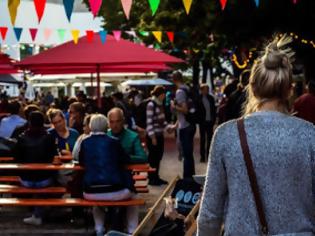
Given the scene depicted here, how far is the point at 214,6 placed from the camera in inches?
830

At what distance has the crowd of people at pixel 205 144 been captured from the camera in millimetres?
3457

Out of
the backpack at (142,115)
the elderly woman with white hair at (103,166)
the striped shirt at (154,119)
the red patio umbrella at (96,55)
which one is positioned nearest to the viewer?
the elderly woman with white hair at (103,166)

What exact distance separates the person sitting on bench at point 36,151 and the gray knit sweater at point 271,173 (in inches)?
242

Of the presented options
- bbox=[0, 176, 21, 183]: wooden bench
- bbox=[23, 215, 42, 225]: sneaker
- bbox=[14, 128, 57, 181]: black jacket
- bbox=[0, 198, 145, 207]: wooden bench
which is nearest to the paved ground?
bbox=[23, 215, 42, 225]: sneaker

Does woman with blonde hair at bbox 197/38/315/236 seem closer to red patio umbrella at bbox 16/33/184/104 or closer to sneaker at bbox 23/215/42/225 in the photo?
sneaker at bbox 23/215/42/225

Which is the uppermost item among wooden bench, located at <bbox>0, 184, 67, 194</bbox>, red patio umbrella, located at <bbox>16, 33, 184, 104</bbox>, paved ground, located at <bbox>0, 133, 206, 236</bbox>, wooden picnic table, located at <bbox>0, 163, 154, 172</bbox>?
red patio umbrella, located at <bbox>16, 33, 184, 104</bbox>

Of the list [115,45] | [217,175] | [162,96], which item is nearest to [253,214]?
[217,175]

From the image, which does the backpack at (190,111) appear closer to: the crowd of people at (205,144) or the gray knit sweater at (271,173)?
the crowd of people at (205,144)

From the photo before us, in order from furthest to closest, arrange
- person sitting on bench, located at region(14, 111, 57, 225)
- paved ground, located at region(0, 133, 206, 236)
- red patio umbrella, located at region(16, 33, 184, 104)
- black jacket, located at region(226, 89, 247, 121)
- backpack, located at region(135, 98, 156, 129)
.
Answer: red patio umbrella, located at region(16, 33, 184, 104) < backpack, located at region(135, 98, 156, 129) < black jacket, located at region(226, 89, 247, 121) < person sitting on bench, located at region(14, 111, 57, 225) < paved ground, located at region(0, 133, 206, 236)

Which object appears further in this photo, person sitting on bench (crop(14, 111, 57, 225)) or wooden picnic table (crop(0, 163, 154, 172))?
person sitting on bench (crop(14, 111, 57, 225))

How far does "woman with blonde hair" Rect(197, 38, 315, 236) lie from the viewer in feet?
11.3

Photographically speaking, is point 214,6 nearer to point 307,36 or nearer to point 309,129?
point 307,36

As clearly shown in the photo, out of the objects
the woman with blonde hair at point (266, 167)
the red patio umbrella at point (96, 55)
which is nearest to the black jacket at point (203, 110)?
the red patio umbrella at point (96, 55)

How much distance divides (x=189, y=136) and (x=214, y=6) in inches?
310
